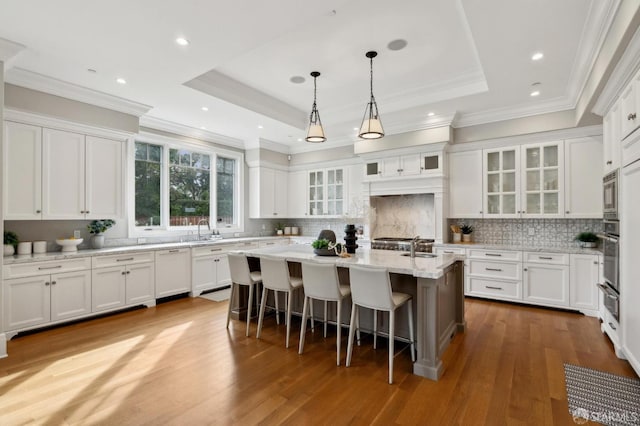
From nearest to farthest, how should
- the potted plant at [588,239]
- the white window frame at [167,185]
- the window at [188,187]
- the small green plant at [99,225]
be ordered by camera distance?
the potted plant at [588,239] → the small green plant at [99,225] → the white window frame at [167,185] → the window at [188,187]

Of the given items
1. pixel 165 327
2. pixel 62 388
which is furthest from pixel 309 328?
pixel 62 388

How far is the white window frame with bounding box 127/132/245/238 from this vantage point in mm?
5062

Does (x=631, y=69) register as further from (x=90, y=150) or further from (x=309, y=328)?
(x=90, y=150)

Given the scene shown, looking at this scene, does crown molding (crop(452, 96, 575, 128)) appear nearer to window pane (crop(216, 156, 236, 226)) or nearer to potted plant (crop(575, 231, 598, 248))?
potted plant (crop(575, 231, 598, 248))

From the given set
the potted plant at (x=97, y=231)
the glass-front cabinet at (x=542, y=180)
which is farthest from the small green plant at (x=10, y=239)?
the glass-front cabinet at (x=542, y=180)

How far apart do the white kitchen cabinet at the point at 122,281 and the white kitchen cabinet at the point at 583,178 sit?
6048mm

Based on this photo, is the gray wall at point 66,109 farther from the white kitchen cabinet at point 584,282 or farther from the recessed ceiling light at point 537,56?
the white kitchen cabinet at point 584,282

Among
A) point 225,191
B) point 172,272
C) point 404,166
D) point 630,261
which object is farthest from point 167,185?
point 630,261

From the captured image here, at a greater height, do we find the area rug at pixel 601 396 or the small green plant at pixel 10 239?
the small green plant at pixel 10 239

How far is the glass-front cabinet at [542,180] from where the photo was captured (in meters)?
4.56

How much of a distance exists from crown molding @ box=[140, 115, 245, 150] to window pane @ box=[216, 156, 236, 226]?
0.39 m

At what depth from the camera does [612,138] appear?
128 inches

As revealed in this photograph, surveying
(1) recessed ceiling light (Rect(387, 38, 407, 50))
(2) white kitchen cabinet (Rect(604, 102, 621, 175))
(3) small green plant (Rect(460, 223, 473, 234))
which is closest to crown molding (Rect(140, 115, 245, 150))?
(1) recessed ceiling light (Rect(387, 38, 407, 50))

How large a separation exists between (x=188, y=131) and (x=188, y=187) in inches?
40.4
